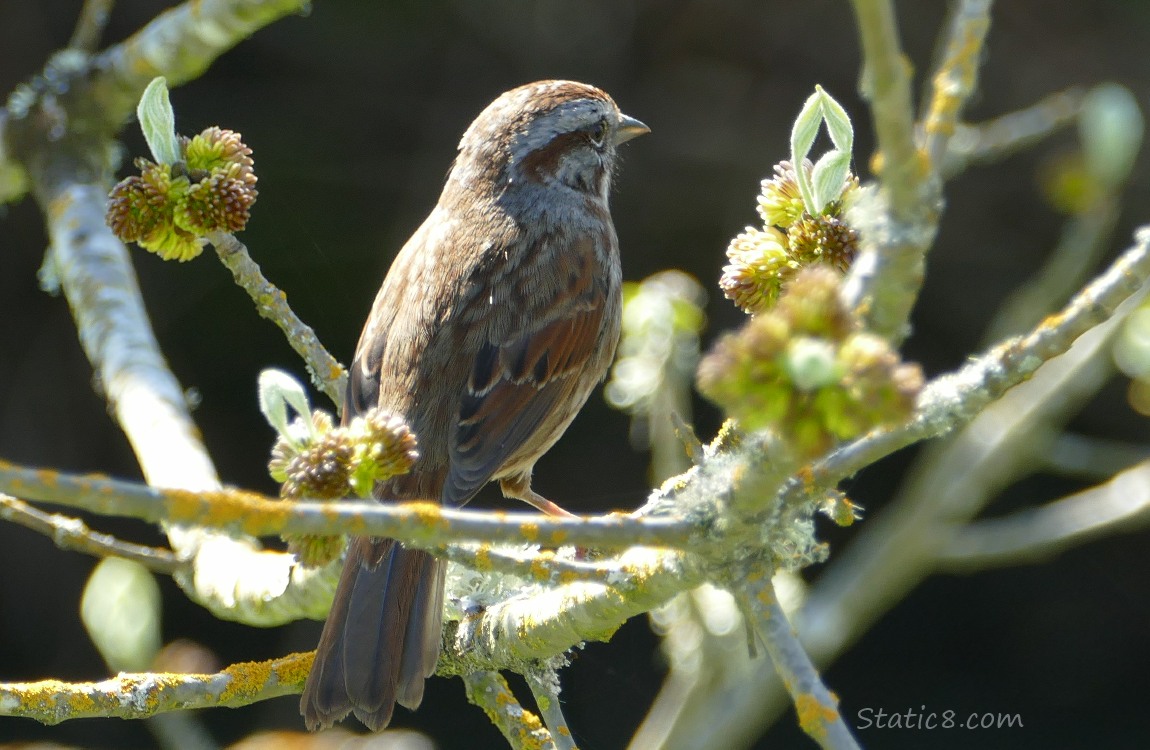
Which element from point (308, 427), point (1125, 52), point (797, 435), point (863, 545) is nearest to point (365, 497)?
point (308, 427)

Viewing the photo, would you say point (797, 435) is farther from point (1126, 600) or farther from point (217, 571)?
point (1126, 600)

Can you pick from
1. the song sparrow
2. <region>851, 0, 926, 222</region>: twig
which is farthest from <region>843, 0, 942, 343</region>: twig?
the song sparrow

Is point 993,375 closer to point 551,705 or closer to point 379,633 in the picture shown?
point 551,705

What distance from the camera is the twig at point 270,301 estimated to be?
2.40 m

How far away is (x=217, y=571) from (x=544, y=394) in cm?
108

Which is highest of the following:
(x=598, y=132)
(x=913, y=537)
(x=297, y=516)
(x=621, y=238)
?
(x=621, y=238)

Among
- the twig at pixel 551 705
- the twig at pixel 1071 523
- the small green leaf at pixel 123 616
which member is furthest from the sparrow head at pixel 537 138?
the twig at pixel 551 705

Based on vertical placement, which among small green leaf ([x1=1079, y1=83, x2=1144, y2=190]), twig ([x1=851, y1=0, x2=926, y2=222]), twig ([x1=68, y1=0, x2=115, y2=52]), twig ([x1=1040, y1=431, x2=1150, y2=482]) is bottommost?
twig ([x1=851, y1=0, x2=926, y2=222])

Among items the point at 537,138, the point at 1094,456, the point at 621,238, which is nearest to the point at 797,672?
the point at 537,138

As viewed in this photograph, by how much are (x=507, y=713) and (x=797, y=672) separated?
48.3 inches

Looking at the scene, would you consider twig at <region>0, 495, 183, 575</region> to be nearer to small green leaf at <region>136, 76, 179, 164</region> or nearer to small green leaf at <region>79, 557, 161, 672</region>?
small green leaf at <region>79, 557, 161, 672</region>

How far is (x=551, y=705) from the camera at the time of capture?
7.14 feet

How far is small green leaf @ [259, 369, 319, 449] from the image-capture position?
1.61 meters

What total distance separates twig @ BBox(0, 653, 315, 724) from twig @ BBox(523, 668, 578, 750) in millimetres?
525
